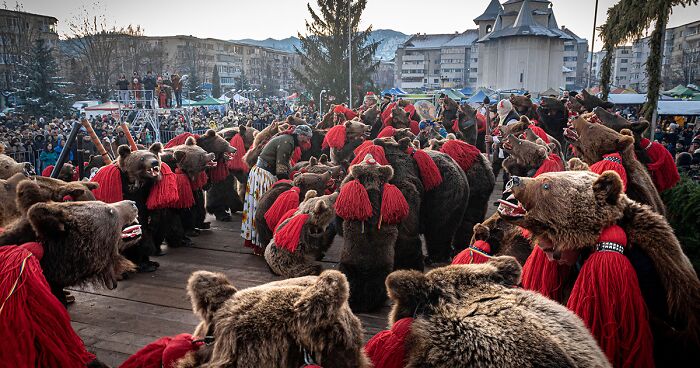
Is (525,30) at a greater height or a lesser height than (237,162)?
greater

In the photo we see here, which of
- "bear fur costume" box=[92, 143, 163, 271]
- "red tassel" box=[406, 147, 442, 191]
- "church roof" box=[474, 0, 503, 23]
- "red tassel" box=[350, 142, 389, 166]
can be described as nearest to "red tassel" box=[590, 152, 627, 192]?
"red tassel" box=[406, 147, 442, 191]

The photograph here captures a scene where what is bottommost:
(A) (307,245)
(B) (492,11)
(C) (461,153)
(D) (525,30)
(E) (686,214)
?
(A) (307,245)

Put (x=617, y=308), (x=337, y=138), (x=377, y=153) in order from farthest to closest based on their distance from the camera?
1. (x=337, y=138)
2. (x=377, y=153)
3. (x=617, y=308)

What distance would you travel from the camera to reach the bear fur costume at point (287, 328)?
4.92 ft

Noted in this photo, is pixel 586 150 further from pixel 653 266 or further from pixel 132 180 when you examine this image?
pixel 132 180

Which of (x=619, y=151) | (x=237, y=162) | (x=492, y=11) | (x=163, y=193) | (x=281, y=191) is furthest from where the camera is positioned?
(x=492, y=11)

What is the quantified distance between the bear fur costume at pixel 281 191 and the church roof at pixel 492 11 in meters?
72.0

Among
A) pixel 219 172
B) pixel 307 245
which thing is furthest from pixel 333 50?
pixel 307 245

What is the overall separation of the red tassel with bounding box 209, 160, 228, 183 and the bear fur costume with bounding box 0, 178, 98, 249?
3.46 metres

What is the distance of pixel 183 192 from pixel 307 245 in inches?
96.6

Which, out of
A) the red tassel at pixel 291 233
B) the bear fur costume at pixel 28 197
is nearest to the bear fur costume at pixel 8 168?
the bear fur costume at pixel 28 197

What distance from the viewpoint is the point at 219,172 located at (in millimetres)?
7863

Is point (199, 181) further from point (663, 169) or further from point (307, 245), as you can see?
point (663, 169)

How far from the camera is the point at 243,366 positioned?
1475mm
